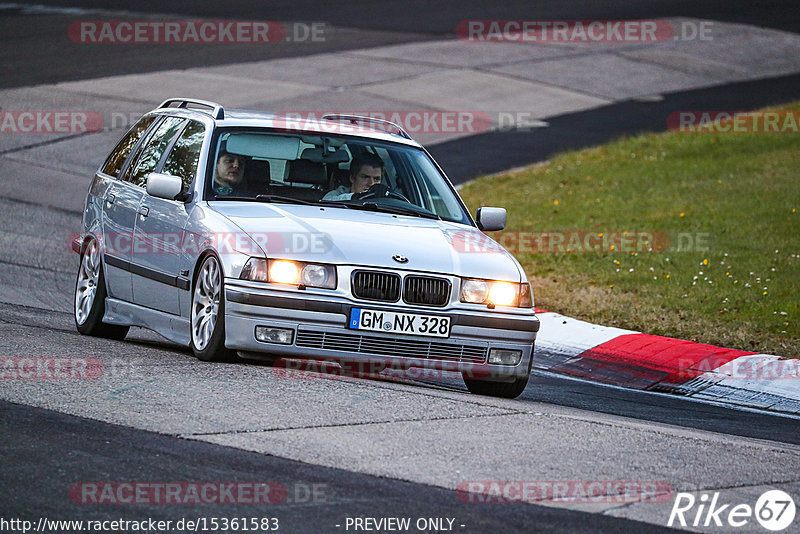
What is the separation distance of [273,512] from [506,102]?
22504mm

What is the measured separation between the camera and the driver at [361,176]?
9.20 metres

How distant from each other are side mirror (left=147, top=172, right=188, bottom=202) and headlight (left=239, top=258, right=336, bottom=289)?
1.08m

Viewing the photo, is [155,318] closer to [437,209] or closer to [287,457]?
[437,209]

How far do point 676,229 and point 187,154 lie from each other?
8.56 m

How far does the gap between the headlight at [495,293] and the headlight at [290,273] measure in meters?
0.86

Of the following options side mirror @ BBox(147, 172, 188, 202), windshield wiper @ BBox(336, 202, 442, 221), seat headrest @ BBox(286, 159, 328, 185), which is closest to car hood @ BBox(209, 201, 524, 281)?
windshield wiper @ BBox(336, 202, 442, 221)

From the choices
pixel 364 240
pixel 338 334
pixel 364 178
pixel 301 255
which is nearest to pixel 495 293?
pixel 364 240

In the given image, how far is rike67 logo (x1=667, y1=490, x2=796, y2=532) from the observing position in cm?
567

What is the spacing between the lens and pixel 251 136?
9.38 meters

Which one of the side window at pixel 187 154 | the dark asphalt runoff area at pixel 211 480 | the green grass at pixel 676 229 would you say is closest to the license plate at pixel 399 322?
the side window at pixel 187 154

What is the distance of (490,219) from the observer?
962 cm

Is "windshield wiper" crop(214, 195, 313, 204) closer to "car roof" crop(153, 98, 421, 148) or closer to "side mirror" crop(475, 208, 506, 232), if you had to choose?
"car roof" crop(153, 98, 421, 148)

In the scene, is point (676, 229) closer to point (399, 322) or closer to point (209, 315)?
point (399, 322)

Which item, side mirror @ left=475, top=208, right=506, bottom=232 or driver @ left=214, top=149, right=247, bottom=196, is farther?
side mirror @ left=475, top=208, right=506, bottom=232
